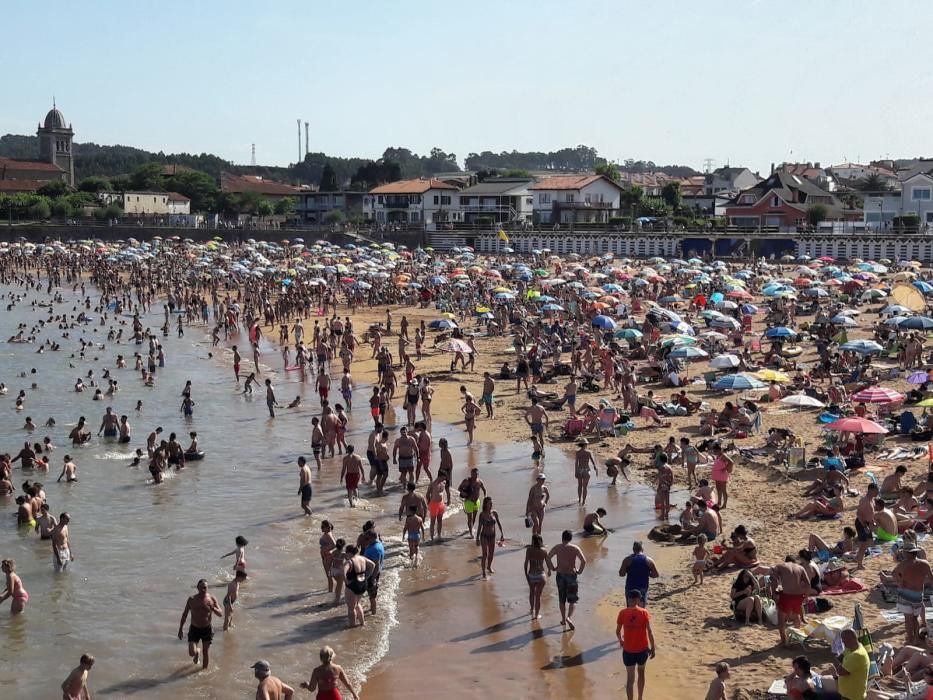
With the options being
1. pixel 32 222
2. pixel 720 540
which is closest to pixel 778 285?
pixel 720 540

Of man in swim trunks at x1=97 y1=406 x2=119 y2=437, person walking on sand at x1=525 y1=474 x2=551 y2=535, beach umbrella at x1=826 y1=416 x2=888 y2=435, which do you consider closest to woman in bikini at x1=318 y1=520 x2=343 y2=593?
person walking on sand at x1=525 y1=474 x2=551 y2=535

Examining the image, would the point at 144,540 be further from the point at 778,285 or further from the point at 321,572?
the point at 778,285

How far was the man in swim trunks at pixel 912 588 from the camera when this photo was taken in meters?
9.19

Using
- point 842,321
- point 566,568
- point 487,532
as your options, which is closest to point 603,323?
point 842,321

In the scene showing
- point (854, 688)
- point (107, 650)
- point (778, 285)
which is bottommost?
point (107, 650)

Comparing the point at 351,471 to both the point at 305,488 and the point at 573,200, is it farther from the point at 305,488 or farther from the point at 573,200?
the point at 573,200

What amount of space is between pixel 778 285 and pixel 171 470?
2317 centimetres

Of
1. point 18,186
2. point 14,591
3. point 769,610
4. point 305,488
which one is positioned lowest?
point 14,591

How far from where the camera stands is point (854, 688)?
26.0 ft

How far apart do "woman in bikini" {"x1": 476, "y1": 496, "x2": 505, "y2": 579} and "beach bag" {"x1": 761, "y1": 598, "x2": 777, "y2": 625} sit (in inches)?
124

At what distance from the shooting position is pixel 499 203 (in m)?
80.4

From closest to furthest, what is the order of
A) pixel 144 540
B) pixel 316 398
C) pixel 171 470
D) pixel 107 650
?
pixel 107 650 → pixel 144 540 → pixel 171 470 → pixel 316 398

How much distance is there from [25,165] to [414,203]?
179 ft

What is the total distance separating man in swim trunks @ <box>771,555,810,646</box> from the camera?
31.9ft
